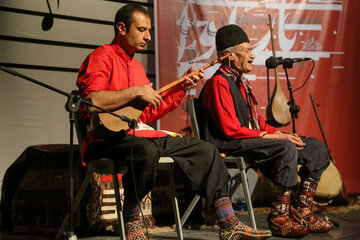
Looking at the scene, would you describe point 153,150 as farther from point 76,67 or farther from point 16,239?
point 76,67

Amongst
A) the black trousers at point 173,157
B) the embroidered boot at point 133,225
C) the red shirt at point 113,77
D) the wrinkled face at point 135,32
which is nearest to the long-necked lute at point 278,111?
the red shirt at point 113,77

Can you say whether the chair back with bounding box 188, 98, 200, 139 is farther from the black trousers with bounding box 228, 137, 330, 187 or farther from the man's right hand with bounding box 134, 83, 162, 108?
the man's right hand with bounding box 134, 83, 162, 108

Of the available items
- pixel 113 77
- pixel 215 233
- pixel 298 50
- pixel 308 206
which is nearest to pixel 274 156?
pixel 308 206

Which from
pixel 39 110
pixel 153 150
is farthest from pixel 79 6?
pixel 153 150

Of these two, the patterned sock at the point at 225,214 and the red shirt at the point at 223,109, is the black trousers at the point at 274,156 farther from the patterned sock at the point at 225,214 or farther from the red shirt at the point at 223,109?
the patterned sock at the point at 225,214

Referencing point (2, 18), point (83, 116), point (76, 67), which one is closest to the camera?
point (83, 116)

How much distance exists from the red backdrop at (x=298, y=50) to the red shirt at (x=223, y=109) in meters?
1.14

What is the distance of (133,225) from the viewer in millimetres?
2398

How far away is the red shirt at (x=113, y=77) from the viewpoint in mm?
2445

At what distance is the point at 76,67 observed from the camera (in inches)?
158

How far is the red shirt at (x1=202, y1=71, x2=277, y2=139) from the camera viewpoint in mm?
2980

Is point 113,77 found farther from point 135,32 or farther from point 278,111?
point 278,111

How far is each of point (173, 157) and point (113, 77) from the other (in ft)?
1.71

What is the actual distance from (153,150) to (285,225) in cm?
115
